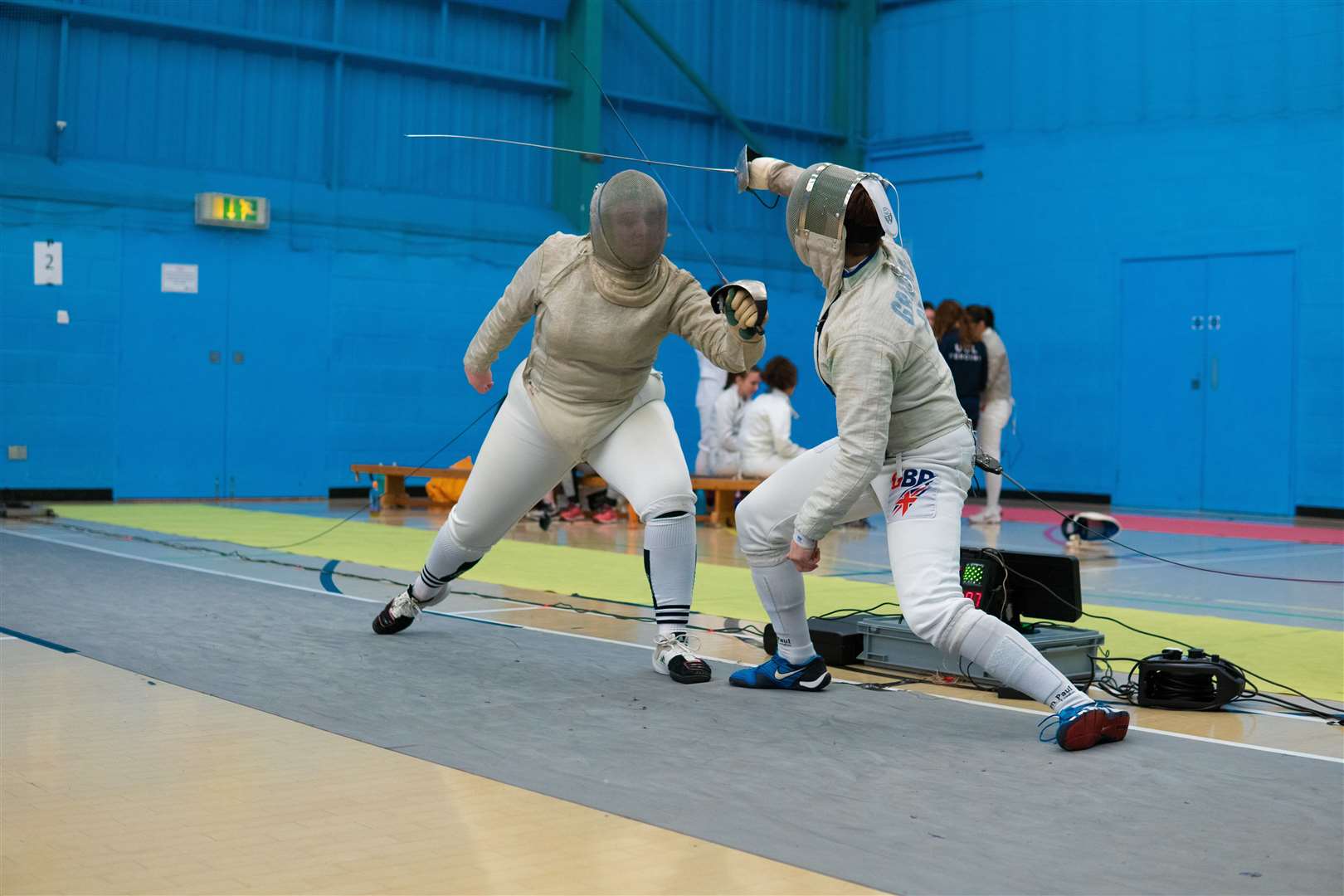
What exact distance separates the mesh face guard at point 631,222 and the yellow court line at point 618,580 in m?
1.79

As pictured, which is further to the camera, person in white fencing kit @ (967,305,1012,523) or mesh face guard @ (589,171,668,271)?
person in white fencing kit @ (967,305,1012,523)

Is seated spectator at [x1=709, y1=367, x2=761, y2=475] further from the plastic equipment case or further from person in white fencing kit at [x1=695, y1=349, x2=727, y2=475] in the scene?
the plastic equipment case

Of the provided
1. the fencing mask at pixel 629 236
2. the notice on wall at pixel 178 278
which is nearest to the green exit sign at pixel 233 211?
the notice on wall at pixel 178 278

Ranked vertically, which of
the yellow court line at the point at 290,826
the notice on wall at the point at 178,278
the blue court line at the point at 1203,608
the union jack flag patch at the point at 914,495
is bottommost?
the yellow court line at the point at 290,826

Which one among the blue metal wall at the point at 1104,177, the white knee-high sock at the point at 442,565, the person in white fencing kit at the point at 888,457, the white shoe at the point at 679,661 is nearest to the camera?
the person in white fencing kit at the point at 888,457

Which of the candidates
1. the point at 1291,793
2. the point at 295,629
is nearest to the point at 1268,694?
the point at 1291,793

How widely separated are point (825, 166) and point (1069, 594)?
1350 mm

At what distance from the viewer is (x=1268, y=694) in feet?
12.3

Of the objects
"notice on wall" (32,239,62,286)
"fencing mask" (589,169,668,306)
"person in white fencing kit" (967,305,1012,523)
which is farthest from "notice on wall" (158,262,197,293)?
"fencing mask" (589,169,668,306)

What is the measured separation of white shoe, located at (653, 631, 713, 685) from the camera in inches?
152

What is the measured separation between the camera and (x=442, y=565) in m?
4.39

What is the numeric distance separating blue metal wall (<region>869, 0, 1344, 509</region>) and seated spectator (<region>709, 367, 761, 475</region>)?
4.55 metres

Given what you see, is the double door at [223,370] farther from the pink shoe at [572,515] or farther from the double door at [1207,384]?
the double door at [1207,384]

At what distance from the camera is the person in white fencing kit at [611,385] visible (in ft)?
12.8
